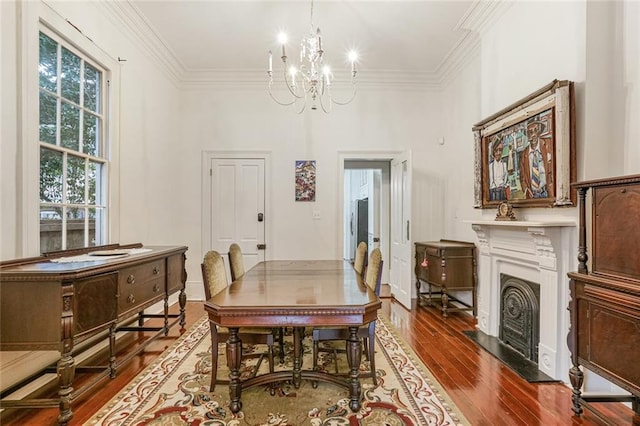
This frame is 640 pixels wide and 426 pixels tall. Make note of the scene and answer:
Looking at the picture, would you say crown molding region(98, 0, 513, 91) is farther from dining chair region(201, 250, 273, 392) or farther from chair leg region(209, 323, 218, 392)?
chair leg region(209, 323, 218, 392)

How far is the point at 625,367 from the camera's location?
165 centimetres

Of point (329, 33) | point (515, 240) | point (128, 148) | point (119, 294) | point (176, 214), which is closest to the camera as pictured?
point (119, 294)

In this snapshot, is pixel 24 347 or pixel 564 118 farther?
pixel 564 118

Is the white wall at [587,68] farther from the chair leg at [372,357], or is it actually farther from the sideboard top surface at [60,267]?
the sideboard top surface at [60,267]

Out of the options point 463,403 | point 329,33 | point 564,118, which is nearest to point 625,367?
point 463,403

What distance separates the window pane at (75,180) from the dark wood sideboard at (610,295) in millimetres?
3609

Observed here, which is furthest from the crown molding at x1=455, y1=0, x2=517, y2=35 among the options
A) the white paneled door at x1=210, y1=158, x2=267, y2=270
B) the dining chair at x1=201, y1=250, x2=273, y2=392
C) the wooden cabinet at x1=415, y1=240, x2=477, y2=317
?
the dining chair at x1=201, y1=250, x2=273, y2=392

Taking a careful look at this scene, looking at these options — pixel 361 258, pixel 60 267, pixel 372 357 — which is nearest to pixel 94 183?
pixel 60 267

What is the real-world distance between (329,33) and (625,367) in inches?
149

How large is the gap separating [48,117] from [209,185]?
7.97 feet

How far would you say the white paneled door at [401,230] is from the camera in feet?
13.9

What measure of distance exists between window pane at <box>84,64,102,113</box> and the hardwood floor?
2.23m

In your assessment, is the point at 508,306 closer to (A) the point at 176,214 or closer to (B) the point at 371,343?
(B) the point at 371,343

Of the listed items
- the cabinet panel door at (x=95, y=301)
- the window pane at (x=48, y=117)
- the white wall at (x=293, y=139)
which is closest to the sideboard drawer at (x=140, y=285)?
the cabinet panel door at (x=95, y=301)
